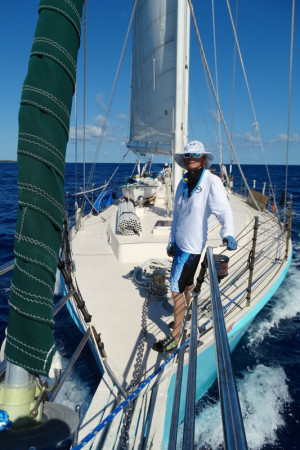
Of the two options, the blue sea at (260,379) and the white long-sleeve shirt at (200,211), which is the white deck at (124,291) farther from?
the blue sea at (260,379)

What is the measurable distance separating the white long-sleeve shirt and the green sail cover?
201 cm

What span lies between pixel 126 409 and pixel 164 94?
10.4 meters

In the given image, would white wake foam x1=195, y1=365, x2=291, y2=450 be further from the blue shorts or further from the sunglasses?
the sunglasses

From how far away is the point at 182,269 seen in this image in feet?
10.9

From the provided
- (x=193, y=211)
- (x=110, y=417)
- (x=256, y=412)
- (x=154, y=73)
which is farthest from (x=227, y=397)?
(x=154, y=73)

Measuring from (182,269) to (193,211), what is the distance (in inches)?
26.2

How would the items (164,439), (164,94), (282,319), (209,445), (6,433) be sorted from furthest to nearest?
(164,94) → (282,319) → (209,445) → (164,439) → (6,433)

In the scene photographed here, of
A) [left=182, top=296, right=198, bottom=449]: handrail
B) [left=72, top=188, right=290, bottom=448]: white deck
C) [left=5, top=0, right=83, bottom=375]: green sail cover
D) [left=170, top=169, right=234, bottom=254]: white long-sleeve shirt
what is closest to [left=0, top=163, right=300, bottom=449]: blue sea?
[left=72, top=188, right=290, bottom=448]: white deck

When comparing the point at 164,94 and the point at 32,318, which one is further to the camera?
the point at 164,94

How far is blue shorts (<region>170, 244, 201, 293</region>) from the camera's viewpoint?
10.8 ft

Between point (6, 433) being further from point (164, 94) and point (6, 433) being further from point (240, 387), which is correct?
point (164, 94)

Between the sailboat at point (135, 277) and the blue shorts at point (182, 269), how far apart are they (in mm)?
226

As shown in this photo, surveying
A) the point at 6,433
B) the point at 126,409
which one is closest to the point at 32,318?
the point at 6,433

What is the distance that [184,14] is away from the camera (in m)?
7.97
